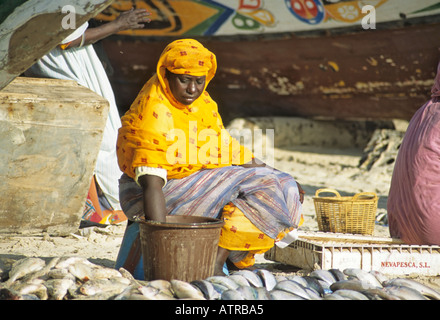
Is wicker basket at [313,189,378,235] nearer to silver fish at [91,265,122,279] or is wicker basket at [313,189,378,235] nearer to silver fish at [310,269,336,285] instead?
silver fish at [310,269,336,285]

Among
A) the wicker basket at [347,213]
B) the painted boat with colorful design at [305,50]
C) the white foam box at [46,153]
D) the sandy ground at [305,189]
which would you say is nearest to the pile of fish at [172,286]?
the sandy ground at [305,189]

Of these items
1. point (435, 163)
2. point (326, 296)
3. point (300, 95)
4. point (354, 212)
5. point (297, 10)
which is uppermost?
point (297, 10)

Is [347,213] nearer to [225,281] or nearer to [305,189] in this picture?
[225,281]

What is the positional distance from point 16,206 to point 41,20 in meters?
1.88

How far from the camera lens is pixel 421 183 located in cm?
404

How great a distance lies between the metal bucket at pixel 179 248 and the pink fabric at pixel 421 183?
162 cm

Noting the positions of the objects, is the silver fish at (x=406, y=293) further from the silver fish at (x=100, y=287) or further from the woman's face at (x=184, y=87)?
the woman's face at (x=184, y=87)

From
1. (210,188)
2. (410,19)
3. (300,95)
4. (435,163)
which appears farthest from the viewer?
(300,95)

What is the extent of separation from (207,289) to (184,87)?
1.08 meters

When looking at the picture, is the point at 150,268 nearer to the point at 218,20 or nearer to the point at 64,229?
the point at 64,229

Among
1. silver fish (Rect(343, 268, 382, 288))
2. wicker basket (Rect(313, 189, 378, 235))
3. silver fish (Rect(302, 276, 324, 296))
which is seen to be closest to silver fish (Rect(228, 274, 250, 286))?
silver fish (Rect(302, 276, 324, 296))

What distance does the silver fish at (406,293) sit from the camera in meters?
2.89

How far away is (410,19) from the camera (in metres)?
6.70

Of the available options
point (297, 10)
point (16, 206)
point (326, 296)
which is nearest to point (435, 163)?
point (326, 296)
